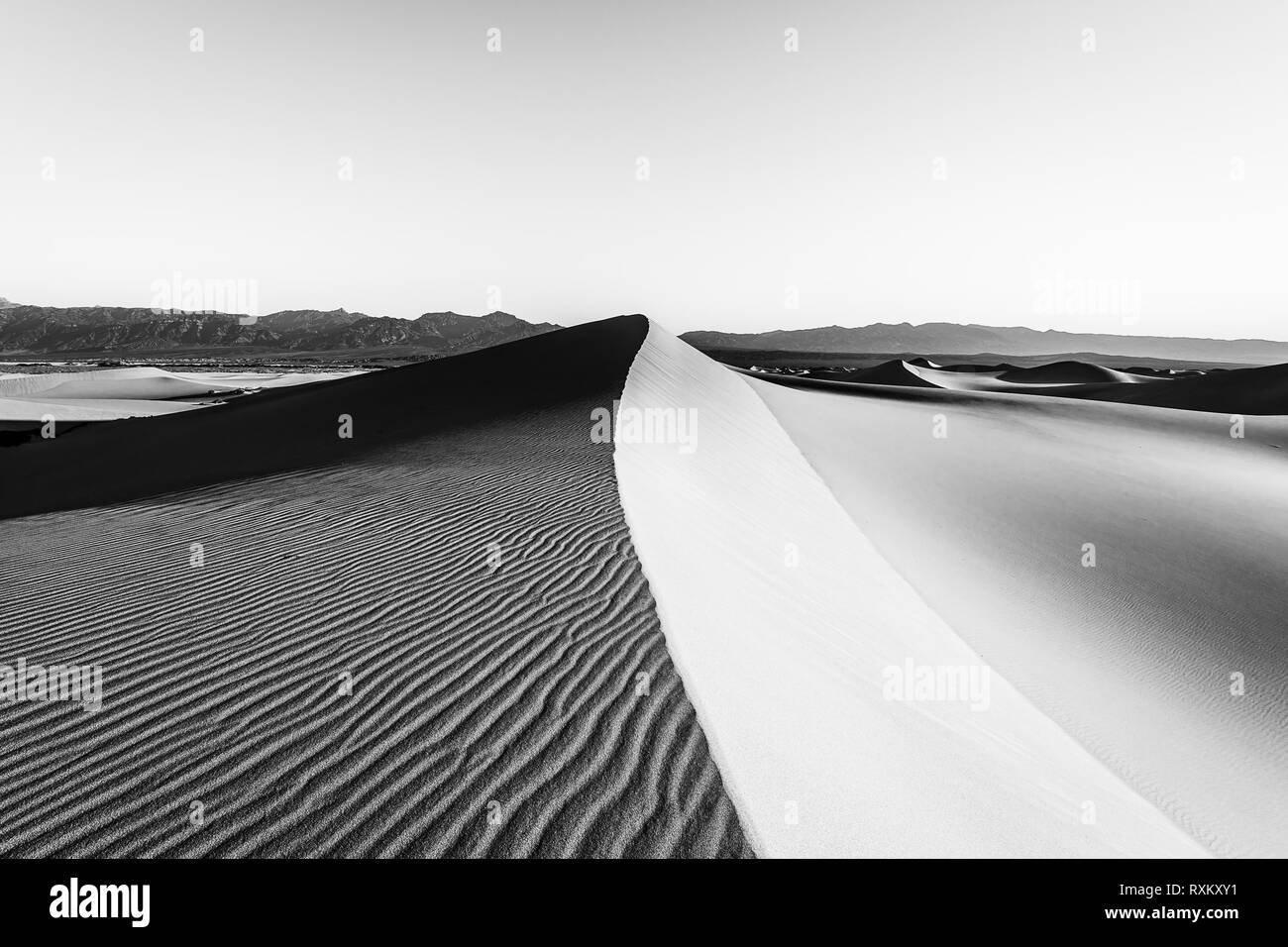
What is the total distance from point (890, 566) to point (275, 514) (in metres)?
7.50

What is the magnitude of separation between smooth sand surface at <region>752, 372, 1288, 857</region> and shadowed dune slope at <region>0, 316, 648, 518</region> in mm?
5954

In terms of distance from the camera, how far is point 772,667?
13.6ft

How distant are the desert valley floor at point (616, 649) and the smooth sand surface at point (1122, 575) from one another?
0.19ft

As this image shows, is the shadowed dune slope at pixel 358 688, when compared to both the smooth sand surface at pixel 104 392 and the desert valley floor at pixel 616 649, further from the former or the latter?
the smooth sand surface at pixel 104 392

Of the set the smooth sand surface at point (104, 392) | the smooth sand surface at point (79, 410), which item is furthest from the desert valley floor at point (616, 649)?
the smooth sand surface at point (104, 392)

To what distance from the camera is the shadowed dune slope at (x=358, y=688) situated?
2.63m

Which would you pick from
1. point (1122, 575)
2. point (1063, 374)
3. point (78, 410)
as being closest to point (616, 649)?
point (1122, 575)

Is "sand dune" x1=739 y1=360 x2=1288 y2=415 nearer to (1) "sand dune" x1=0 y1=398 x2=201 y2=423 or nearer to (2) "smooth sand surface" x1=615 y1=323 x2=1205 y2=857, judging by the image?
(2) "smooth sand surface" x1=615 y1=323 x2=1205 y2=857

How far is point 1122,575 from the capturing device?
9750mm

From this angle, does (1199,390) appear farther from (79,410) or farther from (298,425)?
(79,410)

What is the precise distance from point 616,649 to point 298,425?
12528mm

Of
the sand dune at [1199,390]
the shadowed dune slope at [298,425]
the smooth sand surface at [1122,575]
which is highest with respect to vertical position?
the sand dune at [1199,390]
